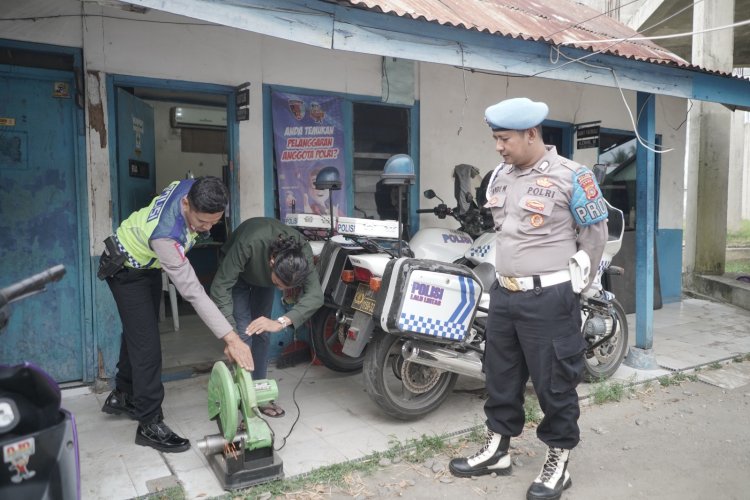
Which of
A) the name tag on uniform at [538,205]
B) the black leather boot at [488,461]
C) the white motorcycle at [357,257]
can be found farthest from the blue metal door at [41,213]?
the name tag on uniform at [538,205]

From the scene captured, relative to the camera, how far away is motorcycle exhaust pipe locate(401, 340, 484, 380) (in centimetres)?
374

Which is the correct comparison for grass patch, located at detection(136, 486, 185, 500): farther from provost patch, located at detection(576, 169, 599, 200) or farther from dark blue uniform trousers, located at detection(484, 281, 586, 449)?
provost patch, located at detection(576, 169, 599, 200)

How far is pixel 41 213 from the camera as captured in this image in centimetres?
433

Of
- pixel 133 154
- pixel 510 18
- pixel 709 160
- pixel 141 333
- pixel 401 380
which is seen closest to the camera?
pixel 141 333

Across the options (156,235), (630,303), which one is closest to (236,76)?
(156,235)

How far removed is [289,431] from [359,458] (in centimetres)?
60

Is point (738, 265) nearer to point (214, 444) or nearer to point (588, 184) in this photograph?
point (588, 184)

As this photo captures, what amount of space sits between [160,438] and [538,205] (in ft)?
8.67

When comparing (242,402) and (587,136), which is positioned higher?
(587,136)

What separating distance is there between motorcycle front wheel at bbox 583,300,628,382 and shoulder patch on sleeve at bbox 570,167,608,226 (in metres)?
2.24

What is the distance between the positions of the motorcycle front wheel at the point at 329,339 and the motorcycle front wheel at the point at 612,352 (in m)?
2.10

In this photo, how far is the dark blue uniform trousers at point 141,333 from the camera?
344cm

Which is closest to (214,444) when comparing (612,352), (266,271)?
(266,271)

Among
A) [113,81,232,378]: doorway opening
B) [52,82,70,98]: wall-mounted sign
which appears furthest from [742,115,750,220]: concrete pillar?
[52,82,70,98]: wall-mounted sign
